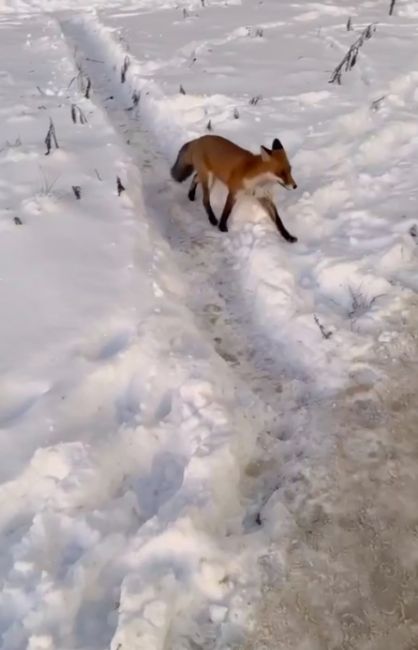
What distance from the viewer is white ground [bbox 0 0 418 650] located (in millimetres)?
2672

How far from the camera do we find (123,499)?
2996mm

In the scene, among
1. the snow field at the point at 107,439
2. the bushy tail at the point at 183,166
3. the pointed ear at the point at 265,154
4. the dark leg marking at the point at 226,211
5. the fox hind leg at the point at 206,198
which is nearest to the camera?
the snow field at the point at 107,439

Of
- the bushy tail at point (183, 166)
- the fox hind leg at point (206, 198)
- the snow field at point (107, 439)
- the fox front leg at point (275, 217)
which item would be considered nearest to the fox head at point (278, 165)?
the fox front leg at point (275, 217)

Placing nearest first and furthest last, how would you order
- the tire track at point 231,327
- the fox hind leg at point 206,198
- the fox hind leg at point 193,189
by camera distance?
the tire track at point 231,327 → the fox hind leg at point 206,198 → the fox hind leg at point 193,189

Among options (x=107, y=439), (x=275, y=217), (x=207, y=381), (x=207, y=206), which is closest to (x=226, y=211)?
(x=207, y=206)

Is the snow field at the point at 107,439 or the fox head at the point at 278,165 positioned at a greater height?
the fox head at the point at 278,165

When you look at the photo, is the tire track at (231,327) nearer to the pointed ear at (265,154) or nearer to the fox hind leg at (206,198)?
the fox hind leg at (206,198)

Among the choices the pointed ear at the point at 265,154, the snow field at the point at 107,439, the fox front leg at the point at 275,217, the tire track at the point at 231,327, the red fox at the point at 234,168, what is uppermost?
the pointed ear at the point at 265,154

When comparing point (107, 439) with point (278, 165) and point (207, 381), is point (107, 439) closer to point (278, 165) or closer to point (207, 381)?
point (207, 381)

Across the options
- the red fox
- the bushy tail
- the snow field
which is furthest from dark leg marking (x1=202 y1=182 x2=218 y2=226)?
the snow field

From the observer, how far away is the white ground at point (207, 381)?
267 centimetres

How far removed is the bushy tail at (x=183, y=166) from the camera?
5.13 metres

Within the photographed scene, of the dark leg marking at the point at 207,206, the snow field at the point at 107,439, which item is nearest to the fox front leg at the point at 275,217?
the dark leg marking at the point at 207,206

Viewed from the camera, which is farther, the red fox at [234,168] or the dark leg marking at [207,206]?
the dark leg marking at [207,206]
